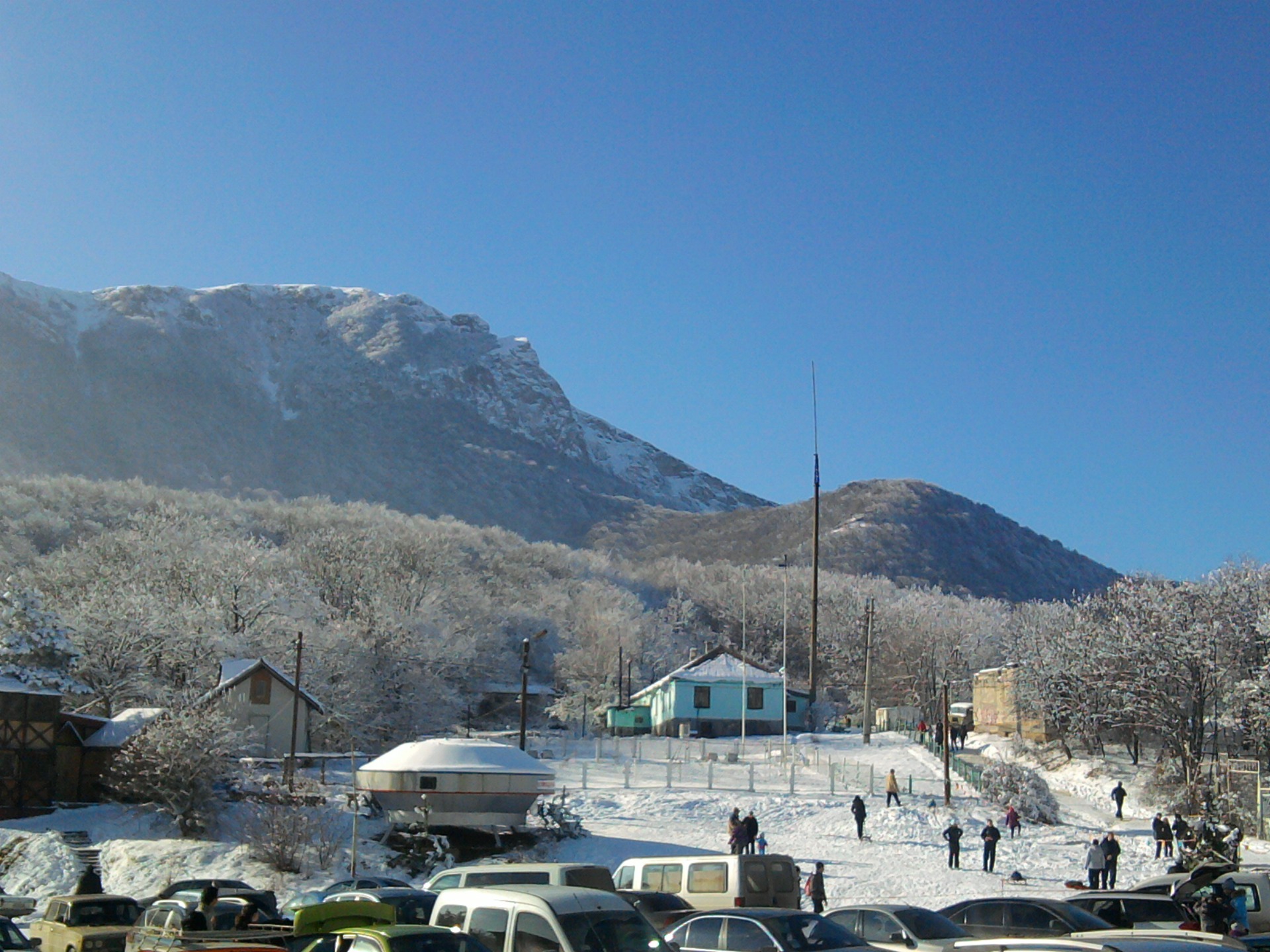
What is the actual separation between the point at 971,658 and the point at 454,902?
9743cm

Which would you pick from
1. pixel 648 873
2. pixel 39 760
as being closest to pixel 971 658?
pixel 39 760

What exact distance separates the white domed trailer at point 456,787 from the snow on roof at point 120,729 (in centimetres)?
862

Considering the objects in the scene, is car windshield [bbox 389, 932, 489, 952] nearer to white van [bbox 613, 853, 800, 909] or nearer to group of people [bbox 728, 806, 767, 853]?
white van [bbox 613, 853, 800, 909]

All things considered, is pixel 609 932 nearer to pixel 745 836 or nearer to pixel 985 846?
pixel 745 836

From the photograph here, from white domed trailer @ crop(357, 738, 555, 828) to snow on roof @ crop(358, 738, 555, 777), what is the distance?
2cm

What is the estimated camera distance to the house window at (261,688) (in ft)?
169

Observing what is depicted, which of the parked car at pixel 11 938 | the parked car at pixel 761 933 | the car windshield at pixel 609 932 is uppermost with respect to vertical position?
the car windshield at pixel 609 932

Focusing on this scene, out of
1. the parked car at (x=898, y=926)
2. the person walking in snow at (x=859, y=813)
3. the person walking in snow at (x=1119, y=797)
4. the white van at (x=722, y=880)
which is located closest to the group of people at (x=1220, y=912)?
the parked car at (x=898, y=926)

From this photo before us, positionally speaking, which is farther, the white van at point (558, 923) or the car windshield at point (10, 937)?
the car windshield at point (10, 937)

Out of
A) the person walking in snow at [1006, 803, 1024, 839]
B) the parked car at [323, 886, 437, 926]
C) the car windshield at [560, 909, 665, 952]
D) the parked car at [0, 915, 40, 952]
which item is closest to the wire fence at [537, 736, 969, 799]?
the person walking in snow at [1006, 803, 1024, 839]

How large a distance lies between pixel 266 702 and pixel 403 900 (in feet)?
118

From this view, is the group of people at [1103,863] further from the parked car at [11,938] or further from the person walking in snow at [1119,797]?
the parked car at [11,938]

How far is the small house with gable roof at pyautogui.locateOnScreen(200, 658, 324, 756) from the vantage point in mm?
50812

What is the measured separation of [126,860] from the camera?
33406 millimetres
